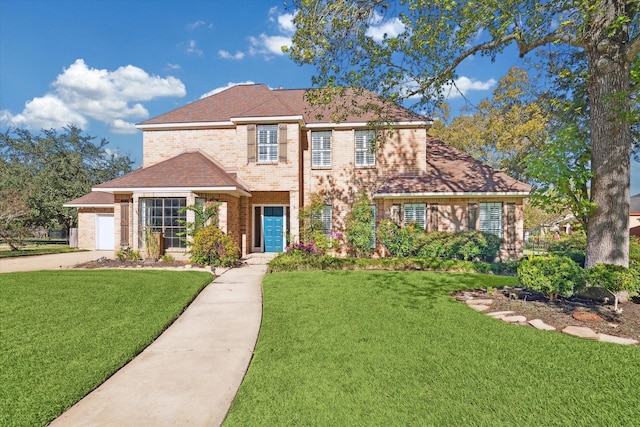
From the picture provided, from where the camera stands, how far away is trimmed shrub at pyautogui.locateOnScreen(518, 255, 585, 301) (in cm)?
630

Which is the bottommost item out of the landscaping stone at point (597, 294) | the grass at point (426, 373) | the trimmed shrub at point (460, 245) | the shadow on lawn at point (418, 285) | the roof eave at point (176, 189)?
the shadow on lawn at point (418, 285)

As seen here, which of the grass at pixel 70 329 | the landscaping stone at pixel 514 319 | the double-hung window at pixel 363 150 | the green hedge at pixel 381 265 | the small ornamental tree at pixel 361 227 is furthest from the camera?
the double-hung window at pixel 363 150

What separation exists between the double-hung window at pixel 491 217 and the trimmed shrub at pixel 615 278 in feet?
28.1

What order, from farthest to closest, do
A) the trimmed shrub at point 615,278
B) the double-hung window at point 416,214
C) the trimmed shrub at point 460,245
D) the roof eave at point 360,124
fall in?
the roof eave at point 360,124 < the double-hung window at point 416,214 < the trimmed shrub at point 460,245 < the trimmed shrub at point 615,278

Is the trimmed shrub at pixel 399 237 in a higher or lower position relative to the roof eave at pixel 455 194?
lower

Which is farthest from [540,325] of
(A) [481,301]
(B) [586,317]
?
(A) [481,301]

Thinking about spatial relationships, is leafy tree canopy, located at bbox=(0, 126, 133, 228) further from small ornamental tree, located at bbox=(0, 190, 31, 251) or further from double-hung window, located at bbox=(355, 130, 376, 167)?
double-hung window, located at bbox=(355, 130, 376, 167)

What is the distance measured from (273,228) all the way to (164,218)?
545 centimetres

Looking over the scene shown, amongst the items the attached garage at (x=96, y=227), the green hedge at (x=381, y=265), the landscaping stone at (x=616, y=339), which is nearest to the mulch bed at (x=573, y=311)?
the landscaping stone at (x=616, y=339)

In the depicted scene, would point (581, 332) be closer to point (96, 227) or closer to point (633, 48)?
point (633, 48)

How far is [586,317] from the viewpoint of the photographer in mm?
5754

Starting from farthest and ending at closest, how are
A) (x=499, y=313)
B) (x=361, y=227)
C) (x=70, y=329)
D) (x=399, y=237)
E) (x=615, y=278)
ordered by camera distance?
(x=361, y=227)
(x=399, y=237)
(x=499, y=313)
(x=615, y=278)
(x=70, y=329)

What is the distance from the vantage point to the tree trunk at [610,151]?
6715 millimetres

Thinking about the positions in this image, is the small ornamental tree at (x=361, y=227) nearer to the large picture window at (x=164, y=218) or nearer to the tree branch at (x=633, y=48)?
the large picture window at (x=164, y=218)
